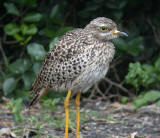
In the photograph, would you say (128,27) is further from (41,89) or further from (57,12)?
(41,89)

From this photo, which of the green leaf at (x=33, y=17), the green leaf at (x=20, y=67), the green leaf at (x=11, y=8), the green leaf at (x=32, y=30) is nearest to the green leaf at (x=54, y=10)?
the green leaf at (x=33, y=17)

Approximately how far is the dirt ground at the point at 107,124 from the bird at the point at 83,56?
17.7 inches

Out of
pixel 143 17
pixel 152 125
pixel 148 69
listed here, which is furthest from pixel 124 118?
pixel 143 17

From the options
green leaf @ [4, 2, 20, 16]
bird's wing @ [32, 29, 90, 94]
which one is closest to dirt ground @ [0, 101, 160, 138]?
bird's wing @ [32, 29, 90, 94]

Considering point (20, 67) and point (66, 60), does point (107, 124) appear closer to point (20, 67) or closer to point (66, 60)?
point (66, 60)

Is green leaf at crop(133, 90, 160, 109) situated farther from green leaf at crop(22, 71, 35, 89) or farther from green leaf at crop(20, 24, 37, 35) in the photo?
green leaf at crop(20, 24, 37, 35)

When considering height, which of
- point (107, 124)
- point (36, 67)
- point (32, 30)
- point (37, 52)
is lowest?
point (107, 124)

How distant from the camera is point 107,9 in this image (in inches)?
274

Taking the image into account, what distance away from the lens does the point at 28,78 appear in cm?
640

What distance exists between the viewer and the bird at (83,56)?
15.3 ft

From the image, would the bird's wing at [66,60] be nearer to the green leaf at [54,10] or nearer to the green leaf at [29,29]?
the green leaf at [29,29]

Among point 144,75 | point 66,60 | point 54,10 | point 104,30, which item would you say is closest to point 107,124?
point 144,75

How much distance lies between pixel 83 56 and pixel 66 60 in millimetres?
206

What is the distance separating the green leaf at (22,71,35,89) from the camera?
20.9ft
